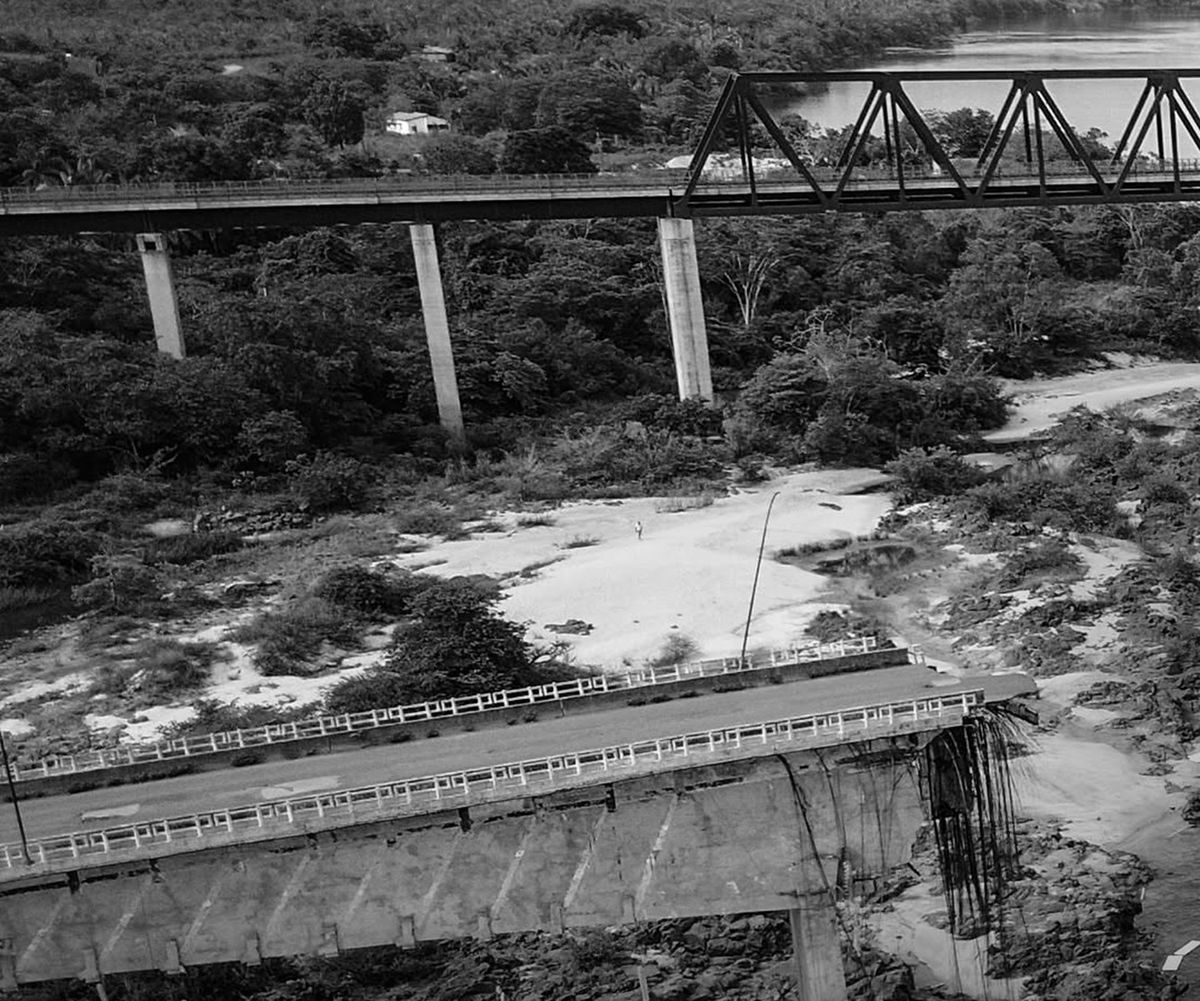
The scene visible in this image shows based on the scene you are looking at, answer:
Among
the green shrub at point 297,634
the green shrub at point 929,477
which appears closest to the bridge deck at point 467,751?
the green shrub at point 297,634

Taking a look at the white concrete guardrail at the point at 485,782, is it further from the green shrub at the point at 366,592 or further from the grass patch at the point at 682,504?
the grass patch at the point at 682,504

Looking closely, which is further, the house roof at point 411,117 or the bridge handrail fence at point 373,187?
the house roof at point 411,117

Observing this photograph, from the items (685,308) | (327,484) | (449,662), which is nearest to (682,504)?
(327,484)

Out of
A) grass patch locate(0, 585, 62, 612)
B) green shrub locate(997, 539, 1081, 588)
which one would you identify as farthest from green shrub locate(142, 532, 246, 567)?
green shrub locate(997, 539, 1081, 588)

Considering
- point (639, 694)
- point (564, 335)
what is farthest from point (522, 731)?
point (564, 335)

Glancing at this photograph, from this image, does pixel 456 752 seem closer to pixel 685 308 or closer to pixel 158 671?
pixel 158 671

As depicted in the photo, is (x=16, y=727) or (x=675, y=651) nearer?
(x=16, y=727)

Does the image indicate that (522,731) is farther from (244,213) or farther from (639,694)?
(244,213)
